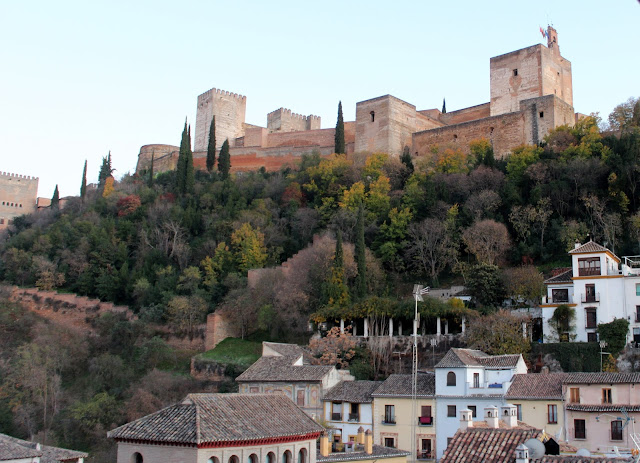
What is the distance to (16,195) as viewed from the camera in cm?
8594

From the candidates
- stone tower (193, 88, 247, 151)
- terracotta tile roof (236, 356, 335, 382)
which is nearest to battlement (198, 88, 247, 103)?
stone tower (193, 88, 247, 151)

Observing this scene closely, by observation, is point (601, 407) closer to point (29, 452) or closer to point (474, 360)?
point (474, 360)

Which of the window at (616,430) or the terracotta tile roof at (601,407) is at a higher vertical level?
the terracotta tile roof at (601,407)

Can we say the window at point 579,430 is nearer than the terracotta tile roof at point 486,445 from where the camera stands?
No

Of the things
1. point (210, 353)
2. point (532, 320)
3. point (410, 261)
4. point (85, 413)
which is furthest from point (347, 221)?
point (85, 413)

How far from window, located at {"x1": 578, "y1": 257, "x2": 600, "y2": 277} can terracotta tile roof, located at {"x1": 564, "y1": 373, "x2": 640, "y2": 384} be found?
23.8 feet

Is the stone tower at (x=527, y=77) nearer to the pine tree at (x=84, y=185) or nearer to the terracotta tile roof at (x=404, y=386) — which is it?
the terracotta tile roof at (x=404, y=386)

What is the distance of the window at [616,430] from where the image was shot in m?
26.5

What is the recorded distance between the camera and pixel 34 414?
39.8 meters

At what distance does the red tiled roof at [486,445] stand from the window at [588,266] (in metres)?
20.0

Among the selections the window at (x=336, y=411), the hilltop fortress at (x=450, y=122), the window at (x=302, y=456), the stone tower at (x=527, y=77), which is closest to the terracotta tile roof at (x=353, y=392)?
the window at (x=336, y=411)

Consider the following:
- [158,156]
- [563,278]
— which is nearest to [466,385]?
[563,278]

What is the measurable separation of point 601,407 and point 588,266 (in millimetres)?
9546

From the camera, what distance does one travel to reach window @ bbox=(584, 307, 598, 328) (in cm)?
3419
